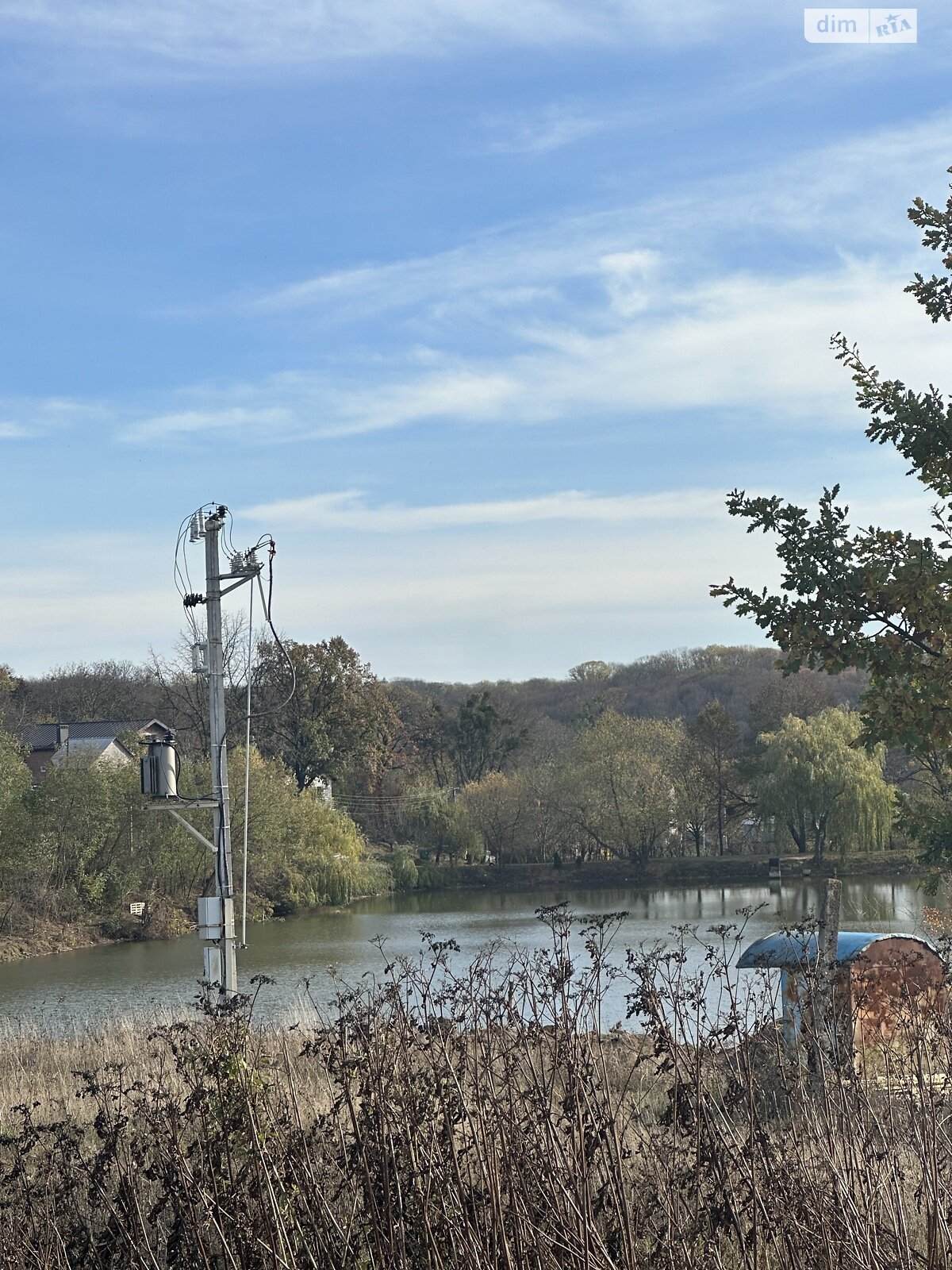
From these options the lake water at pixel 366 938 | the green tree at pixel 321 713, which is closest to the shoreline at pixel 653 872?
the lake water at pixel 366 938

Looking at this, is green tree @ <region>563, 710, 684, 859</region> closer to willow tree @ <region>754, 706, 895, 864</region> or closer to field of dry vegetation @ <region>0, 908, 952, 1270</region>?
willow tree @ <region>754, 706, 895, 864</region>

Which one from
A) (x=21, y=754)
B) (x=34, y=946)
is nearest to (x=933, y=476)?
(x=34, y=946)

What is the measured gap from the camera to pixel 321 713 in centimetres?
5597

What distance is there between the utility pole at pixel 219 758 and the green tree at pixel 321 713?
3822 centimetres

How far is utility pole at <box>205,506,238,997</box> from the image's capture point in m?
13.5

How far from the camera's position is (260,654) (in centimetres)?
5397

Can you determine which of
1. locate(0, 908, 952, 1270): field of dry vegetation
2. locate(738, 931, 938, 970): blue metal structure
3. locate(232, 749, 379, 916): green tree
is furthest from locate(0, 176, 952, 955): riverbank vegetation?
locate(0, 908, 952, 1270): field of dry vegetation

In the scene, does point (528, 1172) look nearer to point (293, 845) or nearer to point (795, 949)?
point (795, 949)

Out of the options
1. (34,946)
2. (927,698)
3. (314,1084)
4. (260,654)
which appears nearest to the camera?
(927,698)

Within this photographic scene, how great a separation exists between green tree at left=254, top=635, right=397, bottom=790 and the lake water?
28.0 feet

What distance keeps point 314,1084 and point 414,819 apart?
159 feet

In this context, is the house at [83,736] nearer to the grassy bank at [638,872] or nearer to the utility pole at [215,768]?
the grassy bank at [638,872]

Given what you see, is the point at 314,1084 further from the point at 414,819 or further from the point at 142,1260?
the point at 414,819

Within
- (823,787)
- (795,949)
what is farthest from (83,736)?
(795,949)
